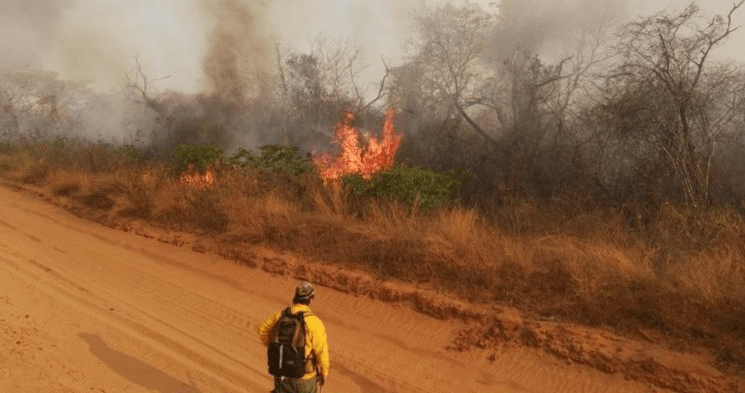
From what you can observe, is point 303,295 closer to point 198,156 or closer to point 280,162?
point 280,162

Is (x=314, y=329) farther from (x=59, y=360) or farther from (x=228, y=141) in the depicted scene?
(x=228, y=141)

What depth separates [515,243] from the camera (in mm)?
7117

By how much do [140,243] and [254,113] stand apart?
9.11m

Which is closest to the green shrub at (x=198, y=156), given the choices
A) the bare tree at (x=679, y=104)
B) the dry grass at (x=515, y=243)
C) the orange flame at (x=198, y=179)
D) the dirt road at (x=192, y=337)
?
the orange flame at (x=198, y=179)

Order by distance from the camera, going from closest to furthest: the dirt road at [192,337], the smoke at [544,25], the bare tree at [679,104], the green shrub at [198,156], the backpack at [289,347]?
the backpack at [289,347] → the dirt road at [192,337] → the bare tree at [679,104] → the green shrub at [198,156] → the smoke at [544,25]

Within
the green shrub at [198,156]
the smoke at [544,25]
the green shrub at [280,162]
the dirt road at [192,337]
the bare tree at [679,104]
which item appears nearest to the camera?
the dirt road at [192,337]

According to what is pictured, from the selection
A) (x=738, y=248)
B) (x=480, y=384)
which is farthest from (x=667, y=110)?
(x=480, y=384)

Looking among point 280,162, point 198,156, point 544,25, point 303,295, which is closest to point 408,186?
point 280,162

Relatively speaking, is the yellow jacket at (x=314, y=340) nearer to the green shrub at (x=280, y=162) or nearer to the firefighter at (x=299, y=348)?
the firefighter at (x=299, y=348)

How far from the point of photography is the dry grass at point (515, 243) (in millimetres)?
5484

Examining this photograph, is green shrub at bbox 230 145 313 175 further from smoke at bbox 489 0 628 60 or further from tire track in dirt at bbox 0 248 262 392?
smoke at bbox 489 0 628 60

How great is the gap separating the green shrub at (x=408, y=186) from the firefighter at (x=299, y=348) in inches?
190

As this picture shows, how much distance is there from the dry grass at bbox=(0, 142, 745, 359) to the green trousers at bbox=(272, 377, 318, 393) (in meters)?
2.95

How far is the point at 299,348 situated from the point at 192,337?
9.03 ft
